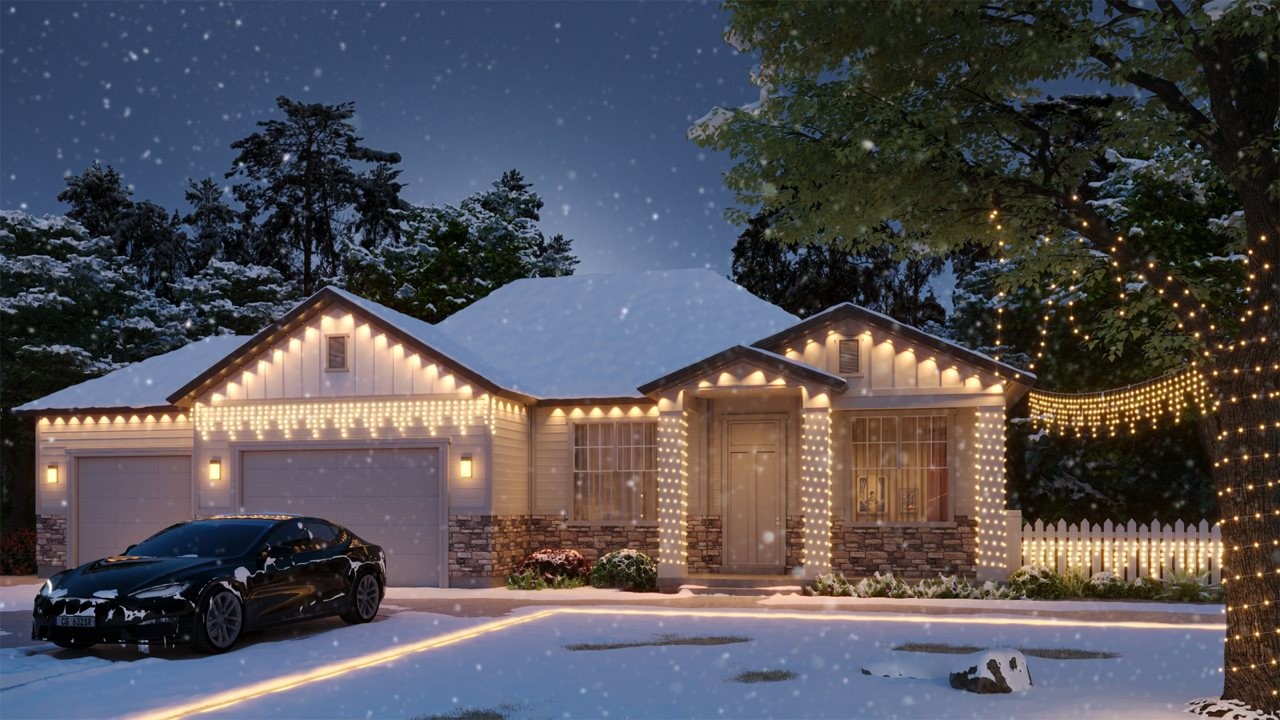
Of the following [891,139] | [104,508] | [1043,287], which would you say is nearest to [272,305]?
[104,508]

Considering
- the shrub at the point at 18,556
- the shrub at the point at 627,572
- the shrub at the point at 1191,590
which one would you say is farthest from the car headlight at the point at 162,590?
the shrub at the point at 18,556

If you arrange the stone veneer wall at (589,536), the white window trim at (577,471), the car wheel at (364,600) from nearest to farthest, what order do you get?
the car wheel at (364,600)
the stone veneer wall at (589,536)
the white window trim at (577,471)

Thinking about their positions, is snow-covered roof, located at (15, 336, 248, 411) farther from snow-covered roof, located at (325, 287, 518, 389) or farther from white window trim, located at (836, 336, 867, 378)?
white window trim, located at (836, 336, 867, 378)

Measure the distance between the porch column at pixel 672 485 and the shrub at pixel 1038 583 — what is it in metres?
5.12

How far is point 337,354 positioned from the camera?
67.1 ft

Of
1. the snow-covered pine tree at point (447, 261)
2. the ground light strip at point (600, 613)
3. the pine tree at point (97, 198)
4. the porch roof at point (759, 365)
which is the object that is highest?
the pine tree at point (97, 198)

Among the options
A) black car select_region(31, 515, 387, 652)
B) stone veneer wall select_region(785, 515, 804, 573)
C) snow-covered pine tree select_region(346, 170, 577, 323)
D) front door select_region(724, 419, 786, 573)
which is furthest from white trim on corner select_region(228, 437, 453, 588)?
snow-covered pine tree select_region(346, 170, 577, 323)

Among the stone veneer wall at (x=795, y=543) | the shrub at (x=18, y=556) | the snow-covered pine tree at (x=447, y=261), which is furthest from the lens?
the snow-covered pine tree at (x=447, y=261)

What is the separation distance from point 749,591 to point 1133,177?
1196cm

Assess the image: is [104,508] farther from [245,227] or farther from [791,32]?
[245,227]

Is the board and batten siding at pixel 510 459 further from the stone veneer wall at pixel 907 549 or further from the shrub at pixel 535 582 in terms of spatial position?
the stone veneer wall at pixel 907 549

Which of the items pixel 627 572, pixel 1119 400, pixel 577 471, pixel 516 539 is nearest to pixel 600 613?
pixel 627 572

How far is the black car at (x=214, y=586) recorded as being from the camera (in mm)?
11672

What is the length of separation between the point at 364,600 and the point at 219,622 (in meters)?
2.60
